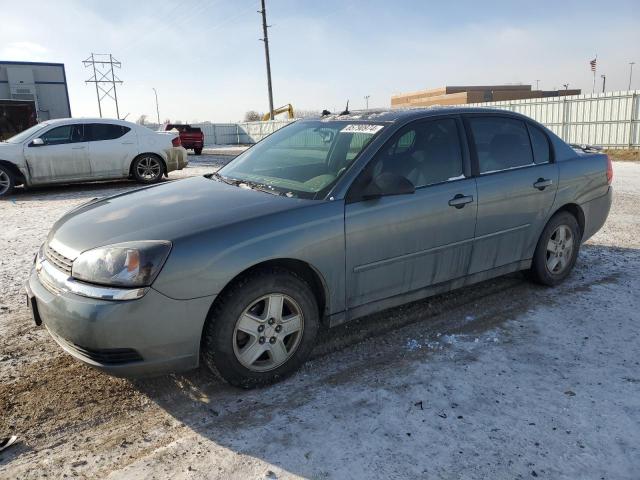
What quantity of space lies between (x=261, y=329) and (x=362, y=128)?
5.66 feet

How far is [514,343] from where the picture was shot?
3.67 m

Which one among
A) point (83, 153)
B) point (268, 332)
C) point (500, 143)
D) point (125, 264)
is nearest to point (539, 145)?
point (500, 143)

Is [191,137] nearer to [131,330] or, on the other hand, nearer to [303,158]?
[303,158]

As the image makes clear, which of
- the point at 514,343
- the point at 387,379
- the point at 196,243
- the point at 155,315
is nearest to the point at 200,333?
the point at 155,315

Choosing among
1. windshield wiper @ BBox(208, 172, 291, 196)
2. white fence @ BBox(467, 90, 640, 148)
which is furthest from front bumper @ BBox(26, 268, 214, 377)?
white fence @ BBox(467, 90, 640, 148)

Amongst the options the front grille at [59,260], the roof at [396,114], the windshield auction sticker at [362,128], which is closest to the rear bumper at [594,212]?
the roof at [396,114]

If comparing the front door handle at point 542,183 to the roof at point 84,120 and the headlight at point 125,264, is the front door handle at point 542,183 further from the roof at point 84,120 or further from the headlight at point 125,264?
the roof at point 84,120

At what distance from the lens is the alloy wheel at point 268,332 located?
2.99m

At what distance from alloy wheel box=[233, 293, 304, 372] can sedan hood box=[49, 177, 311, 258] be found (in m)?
0.55

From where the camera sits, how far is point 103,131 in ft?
37.8

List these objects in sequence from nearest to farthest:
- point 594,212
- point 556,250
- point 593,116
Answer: point 556,250, point 594,212, point 593,116

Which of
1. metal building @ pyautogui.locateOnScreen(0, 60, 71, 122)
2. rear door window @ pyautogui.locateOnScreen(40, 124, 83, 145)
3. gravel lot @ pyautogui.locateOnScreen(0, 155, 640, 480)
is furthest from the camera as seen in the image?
metal building @ pyautogui.locateOnScreen(0, 60, 71, 122)

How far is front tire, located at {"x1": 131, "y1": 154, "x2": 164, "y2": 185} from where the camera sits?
1194 cm

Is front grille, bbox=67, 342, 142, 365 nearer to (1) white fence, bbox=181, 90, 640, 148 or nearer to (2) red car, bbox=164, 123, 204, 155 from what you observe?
(1) white fence, bbox=181, 90, 640, 148
